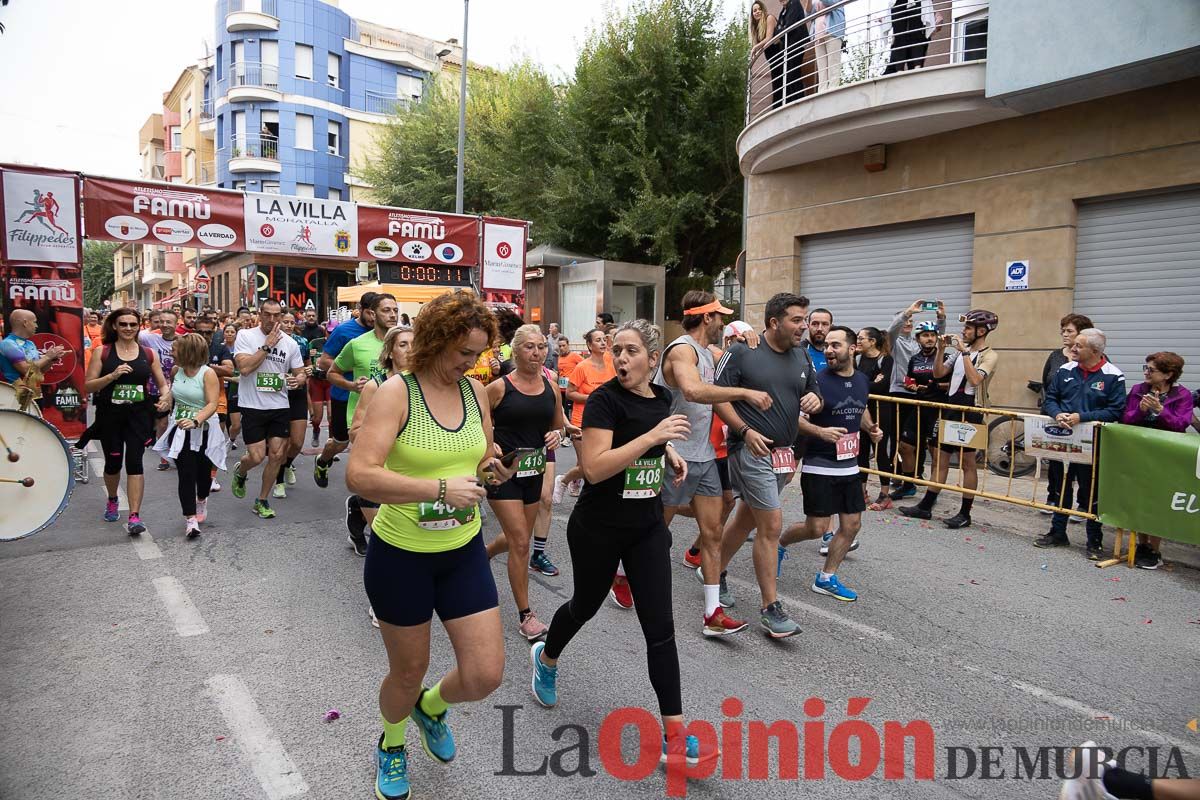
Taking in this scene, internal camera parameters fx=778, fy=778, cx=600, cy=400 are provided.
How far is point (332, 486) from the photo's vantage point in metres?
8.87

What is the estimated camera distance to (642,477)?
11.1 ft

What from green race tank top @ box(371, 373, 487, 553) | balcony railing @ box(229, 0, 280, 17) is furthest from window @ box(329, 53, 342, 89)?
green race tank top @ box(371, 373, 487, 553)

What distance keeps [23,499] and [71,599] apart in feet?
2.47

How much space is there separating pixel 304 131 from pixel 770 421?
42862 millimetres

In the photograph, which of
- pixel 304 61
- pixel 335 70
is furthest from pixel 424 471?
pixel 335 70

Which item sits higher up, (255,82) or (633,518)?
(255,82)

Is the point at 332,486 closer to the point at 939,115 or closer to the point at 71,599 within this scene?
the point at 71,599

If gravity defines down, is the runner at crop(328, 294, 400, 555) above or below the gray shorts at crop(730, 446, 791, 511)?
above

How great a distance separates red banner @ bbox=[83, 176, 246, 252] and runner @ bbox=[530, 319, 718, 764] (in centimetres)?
924

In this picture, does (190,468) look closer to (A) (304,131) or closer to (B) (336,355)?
(B) (336,355)

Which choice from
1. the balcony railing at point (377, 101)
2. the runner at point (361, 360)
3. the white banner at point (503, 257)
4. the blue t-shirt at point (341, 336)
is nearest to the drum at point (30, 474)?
the runner at point (361, 360)

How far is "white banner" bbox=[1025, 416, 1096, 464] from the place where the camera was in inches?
270

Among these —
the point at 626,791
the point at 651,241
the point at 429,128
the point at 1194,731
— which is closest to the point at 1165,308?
the point at 1194,731

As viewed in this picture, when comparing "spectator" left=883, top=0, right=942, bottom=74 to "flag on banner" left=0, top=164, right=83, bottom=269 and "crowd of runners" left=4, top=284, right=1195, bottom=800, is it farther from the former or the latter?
"flag on banner" left=0, top=164, right=83, bottom=269
